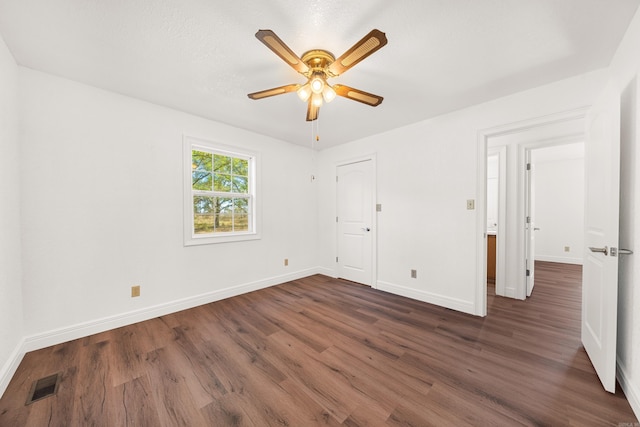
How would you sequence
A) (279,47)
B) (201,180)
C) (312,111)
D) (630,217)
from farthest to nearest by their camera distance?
(201,180) → (312,111) → (630,217) → (279,47)

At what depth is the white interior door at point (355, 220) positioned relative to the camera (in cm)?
373

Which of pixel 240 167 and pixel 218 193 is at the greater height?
pixel 240 167

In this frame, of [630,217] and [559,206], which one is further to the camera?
[559,206]

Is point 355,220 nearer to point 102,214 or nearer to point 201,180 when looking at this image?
point 201,180

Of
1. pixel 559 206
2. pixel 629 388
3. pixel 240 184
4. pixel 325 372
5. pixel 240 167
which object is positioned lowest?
pixel 325 372

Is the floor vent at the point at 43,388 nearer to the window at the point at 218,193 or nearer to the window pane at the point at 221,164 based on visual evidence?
the window at the point at 218,193

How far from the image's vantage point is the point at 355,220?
12.9ft

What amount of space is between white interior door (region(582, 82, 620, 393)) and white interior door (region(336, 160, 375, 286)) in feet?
7.28

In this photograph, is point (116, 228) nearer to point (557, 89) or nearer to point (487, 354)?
point (487, 354)

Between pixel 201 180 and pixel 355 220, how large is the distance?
2369 millimetres

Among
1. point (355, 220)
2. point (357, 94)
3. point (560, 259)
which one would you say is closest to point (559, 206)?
point (560, 259)

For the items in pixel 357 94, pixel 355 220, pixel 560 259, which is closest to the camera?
pixel 357 94

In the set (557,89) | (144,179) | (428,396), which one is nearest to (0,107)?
(144,179)

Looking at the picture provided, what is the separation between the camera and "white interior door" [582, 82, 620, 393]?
1481 mm
